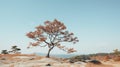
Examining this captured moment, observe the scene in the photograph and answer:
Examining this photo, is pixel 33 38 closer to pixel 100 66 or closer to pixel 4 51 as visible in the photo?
pixel 100 66

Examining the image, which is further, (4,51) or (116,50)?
(4,51)

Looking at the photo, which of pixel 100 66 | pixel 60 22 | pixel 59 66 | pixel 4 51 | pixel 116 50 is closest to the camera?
pixel 59 66

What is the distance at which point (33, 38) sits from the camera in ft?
154

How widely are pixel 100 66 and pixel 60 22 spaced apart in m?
14.8

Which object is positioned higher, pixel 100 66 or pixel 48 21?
pixel 48 21

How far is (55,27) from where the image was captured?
4547 centimetres

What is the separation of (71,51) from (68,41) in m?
2.60

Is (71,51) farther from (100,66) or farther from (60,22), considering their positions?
(100,66)

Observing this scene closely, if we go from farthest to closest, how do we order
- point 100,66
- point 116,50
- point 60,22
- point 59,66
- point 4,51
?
point 4,51 < point 116,50 < point 60,22 < point 100,66 < point 59,66

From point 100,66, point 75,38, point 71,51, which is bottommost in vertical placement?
point 100,66

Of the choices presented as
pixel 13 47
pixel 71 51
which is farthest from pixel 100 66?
pixel 13 47

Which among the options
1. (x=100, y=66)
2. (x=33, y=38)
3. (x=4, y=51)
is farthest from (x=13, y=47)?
(x=100, y=66)

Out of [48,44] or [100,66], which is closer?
[100,66]

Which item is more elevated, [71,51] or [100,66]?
[71,51]
